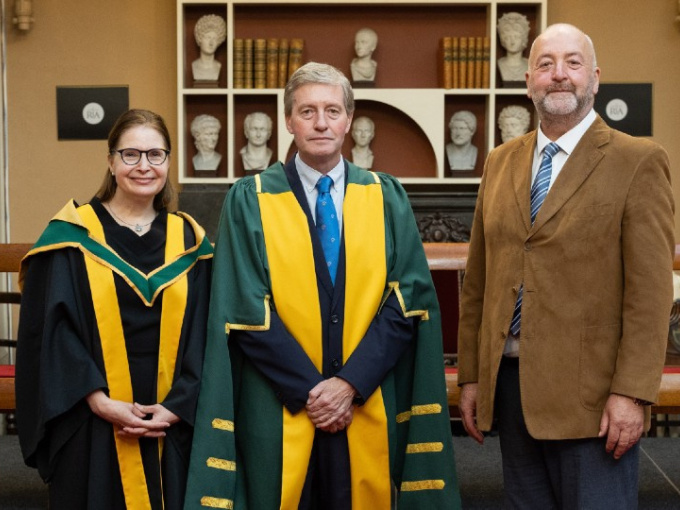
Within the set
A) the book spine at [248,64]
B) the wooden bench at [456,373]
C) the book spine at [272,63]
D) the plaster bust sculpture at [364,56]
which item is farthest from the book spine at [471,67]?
the wooden bench at [456,373]

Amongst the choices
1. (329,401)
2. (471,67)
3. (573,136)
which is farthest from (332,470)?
(471,67)

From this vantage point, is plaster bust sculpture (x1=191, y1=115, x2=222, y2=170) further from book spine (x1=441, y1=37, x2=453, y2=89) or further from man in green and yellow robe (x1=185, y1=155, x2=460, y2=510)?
man in green and yellow robe (x1=185, y1=155, x2=460, y2=510)

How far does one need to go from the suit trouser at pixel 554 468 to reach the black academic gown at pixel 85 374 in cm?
80

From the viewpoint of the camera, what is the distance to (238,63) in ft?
19.5

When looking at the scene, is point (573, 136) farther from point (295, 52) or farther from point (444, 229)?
point (295, 52)

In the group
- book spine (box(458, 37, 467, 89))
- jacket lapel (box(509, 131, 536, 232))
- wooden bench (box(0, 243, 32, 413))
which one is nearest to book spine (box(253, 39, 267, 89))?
book spine (box(458, 37, 467, 89))

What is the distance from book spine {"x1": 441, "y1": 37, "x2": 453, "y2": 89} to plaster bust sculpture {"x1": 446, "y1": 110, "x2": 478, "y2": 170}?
0.70 feet

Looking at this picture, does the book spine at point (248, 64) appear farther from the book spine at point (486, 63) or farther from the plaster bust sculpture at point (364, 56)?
the book spine at point (486, 63)

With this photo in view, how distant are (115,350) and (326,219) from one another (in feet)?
2.10

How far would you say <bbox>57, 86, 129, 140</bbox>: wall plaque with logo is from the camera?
6.16m

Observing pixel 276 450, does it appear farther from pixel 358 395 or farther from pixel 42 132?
pixel 42 132

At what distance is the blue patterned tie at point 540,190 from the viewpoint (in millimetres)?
2352

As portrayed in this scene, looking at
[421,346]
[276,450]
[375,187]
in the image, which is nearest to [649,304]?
[421,346]

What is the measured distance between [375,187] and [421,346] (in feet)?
1.45
